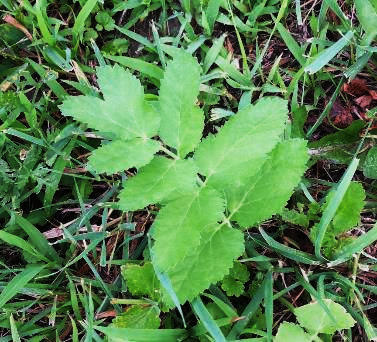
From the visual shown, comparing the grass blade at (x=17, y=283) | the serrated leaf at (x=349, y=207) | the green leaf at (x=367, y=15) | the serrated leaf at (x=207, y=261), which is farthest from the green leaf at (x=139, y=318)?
the green leaf at (x=367, y=15)

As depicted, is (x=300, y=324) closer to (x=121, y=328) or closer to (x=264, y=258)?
(x=264, y=258)

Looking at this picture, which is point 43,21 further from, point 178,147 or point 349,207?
point 349,207

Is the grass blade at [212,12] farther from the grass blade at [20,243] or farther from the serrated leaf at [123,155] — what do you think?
the grass blade at [20,243]

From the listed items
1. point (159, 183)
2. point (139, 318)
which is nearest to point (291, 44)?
A: point (159, 183)

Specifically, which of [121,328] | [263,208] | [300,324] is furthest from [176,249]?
[300,324]

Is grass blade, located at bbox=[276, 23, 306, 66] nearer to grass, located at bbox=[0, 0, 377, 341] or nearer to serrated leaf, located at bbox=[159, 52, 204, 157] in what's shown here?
grass, located at bbox=[0, 0, 377, 341]

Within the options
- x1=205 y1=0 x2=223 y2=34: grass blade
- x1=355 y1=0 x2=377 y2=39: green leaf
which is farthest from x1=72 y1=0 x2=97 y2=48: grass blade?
x1=355 y1=0 x2=377 y2=39: green leaf

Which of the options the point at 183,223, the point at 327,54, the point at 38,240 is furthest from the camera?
the point at 38,240
